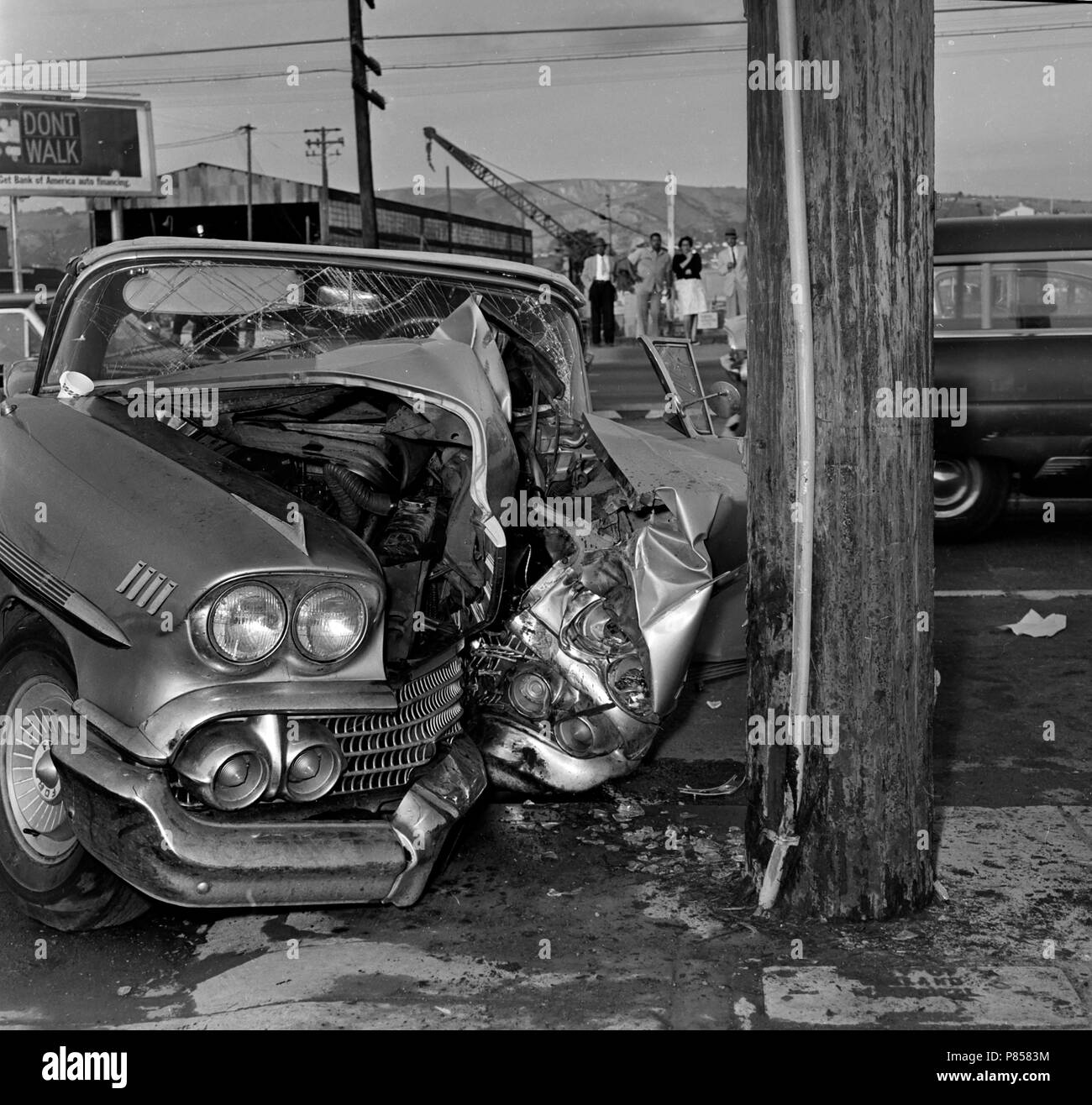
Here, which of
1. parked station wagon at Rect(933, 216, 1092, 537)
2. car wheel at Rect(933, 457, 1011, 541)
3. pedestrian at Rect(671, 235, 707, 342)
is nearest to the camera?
parked station wagon at Rect(933, 216, 1092, 537)

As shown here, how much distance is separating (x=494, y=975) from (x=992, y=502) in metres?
6.22

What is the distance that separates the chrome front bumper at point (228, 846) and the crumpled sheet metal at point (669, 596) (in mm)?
934

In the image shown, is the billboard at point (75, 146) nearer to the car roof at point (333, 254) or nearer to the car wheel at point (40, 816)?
the car roof at point (333, 254)

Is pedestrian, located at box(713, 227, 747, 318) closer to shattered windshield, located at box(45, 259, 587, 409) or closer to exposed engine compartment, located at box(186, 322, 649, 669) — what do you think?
shattered windshield, located at box(45, 259, 587, 409)

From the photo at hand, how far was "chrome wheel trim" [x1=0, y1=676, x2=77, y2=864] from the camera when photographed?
3287mm

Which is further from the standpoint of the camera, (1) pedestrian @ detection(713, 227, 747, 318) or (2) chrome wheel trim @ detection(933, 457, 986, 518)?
(1) pedestrian @ detection(713, 227, 747, 318)

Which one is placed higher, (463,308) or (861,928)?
(463,308)

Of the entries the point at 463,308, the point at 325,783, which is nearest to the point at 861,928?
the point at 325,783

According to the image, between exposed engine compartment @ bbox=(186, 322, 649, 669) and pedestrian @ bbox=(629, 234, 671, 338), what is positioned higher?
pedestrian @ bbox=(629, 234, 671, 338)

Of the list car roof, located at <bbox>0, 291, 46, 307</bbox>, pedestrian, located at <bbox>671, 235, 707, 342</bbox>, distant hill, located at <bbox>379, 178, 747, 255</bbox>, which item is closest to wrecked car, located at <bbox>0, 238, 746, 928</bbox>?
car roof, located at <bbox>0, 291, 46, 307</bbox>

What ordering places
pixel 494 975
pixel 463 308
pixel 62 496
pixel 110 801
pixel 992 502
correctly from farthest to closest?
pixel 992 502 < pixel 463 308 < pixel 62 496 < pixel 494 975 < pixel 110 801

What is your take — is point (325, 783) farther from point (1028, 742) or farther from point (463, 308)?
point (1028, 742)

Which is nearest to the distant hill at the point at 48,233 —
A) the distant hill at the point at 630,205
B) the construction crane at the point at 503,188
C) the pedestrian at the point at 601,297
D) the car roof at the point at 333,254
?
the construction crane at the point at 503,188

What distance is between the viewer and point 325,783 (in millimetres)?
3059
